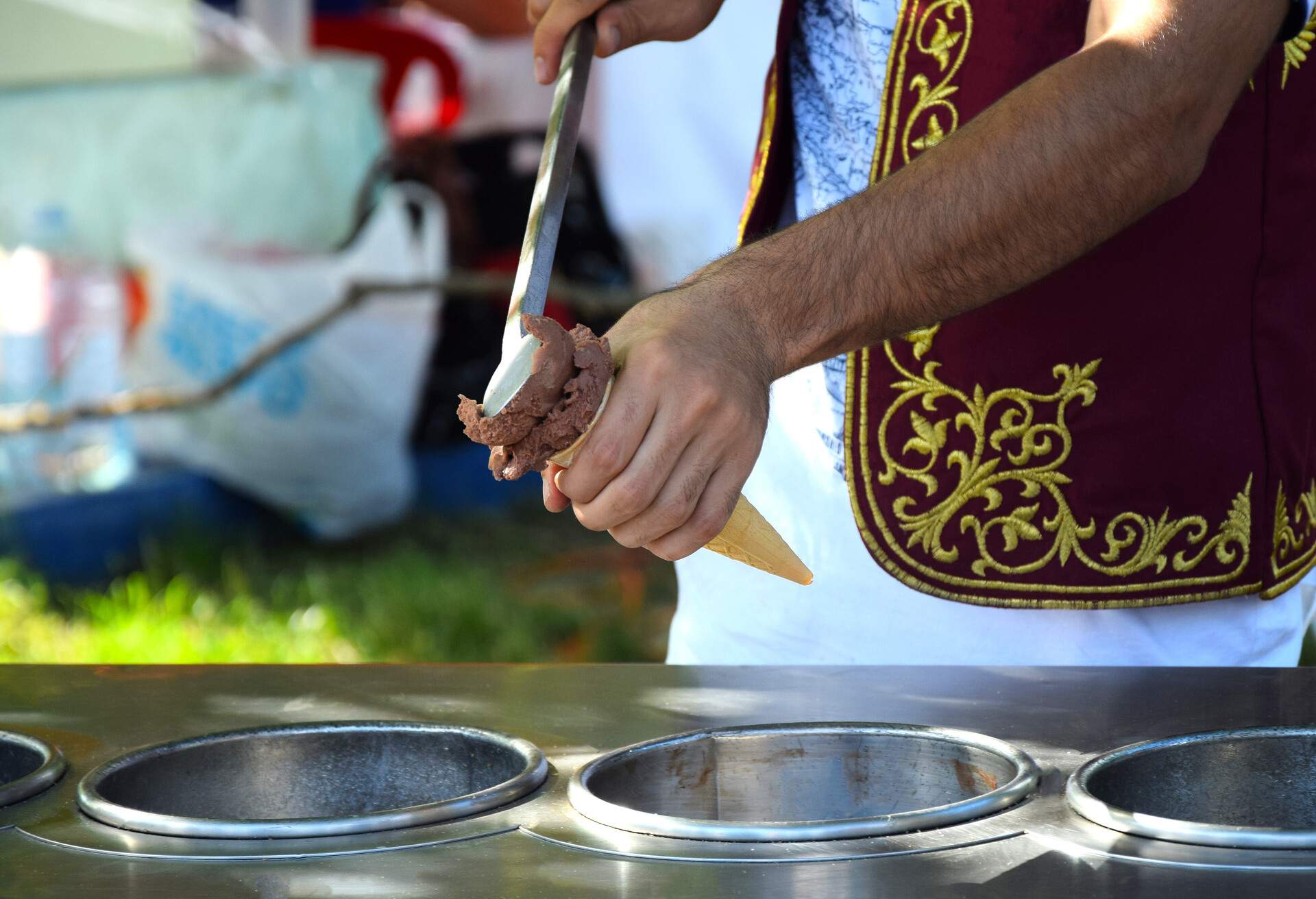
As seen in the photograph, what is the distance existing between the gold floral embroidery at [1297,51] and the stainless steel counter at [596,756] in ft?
1.54

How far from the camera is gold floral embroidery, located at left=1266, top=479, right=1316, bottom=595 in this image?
132cm

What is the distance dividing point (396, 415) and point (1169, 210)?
3515 millimetres

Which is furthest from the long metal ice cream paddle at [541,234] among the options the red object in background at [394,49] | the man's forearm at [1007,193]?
the red object in background at [394,49]

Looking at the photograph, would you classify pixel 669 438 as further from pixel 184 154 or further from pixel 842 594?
pixel 184 154

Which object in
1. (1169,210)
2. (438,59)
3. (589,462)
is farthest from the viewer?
(438,59)

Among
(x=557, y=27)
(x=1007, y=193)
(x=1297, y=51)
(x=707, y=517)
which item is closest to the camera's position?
(x=707, y=517)

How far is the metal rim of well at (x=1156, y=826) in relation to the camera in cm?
80

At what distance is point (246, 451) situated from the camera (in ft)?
14.6

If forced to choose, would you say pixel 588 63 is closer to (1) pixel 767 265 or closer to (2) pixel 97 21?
(1) pixel 767 265

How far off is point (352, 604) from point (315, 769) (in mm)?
2875

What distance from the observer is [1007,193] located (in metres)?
1.05

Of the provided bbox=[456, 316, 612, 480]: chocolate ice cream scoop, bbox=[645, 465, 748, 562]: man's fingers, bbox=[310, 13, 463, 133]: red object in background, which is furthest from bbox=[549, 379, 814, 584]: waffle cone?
bbox=[310, 13, 463, 133]: red object in background

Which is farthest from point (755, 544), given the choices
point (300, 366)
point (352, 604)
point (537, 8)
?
point (300, 366)

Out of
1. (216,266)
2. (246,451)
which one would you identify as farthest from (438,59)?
(246,451)
